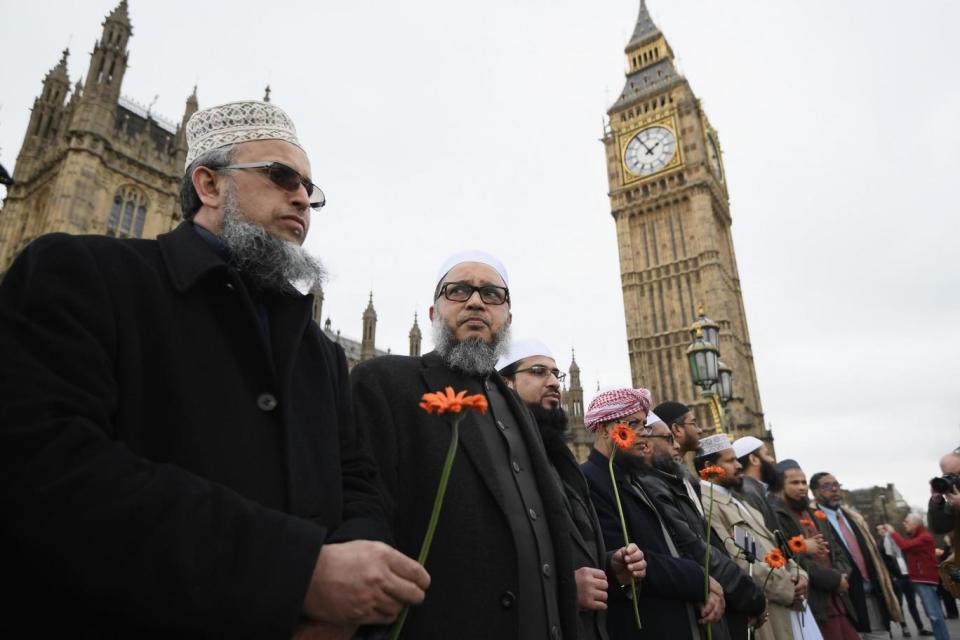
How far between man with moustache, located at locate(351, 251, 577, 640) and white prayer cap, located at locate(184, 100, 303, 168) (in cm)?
89

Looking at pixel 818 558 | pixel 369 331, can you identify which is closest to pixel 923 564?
pixel 818 558

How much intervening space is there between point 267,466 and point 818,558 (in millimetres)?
5237

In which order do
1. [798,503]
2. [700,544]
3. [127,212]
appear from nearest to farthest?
[700,544], [798,503], [127,212]

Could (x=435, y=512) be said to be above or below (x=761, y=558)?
above

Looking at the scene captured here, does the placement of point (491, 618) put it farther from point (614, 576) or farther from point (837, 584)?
point (837, 584)

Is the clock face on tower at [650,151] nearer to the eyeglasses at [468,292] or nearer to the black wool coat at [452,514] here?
the eyeglasses at [468,292]

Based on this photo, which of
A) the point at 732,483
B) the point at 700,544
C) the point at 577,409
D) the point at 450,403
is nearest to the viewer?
the point at 450,403

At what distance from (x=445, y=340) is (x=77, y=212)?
25.5m

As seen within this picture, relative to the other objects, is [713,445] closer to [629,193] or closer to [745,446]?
[745,446]

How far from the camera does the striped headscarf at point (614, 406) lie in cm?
330

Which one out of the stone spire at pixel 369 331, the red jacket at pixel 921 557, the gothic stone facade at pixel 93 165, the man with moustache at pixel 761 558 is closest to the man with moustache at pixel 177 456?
the man with moustache at pixel 761 558

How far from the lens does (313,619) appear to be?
1099mm

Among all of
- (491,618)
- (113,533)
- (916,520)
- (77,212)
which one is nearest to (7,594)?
(113,533)

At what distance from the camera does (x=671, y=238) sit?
38562mm
